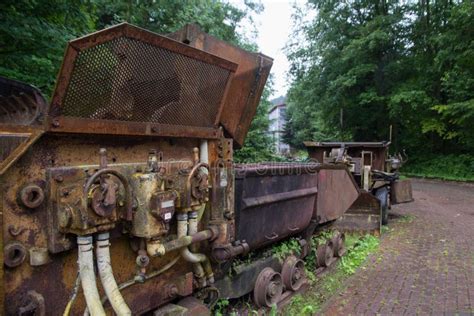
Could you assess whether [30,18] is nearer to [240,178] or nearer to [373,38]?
[240,178]

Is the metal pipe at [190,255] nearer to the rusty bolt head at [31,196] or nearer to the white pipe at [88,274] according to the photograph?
the white pipe at [88,274]

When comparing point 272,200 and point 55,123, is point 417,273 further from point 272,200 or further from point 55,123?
point 55,123

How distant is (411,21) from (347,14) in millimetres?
4020

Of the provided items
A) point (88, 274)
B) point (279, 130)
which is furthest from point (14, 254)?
point (279, 130)

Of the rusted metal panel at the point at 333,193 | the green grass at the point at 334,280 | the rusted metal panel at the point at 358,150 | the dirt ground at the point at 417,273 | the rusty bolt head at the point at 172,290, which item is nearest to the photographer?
the rusty bolt head at the point at 172,290

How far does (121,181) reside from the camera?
2.00m

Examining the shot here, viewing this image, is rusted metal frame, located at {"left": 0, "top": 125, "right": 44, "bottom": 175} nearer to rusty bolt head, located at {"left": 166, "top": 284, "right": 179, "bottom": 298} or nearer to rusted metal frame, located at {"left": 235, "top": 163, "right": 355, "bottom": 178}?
rusty bolt head, located at {"left": 166, "top": 284, "right": 179, "bottom": 298}

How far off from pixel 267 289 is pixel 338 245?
2.30 meters

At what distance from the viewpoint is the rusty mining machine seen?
1765 millimetres

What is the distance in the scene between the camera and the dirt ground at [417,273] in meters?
4.22

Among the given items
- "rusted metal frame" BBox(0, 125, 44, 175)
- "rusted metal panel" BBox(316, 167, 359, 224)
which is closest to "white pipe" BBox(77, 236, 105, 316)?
"rusted metal frame" BBox(0, 125, 44, 175)

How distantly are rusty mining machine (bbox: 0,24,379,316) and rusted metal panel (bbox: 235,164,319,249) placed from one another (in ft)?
0.17

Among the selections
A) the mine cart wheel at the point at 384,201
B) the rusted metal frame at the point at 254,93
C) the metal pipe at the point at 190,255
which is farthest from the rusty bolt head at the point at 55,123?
the mine cart wheel at the point at 384,201

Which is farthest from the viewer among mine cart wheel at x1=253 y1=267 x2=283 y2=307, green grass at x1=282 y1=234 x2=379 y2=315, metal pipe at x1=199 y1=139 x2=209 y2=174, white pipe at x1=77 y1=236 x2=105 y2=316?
green grass at x1=282 y1=234 x2=379 y2=315
